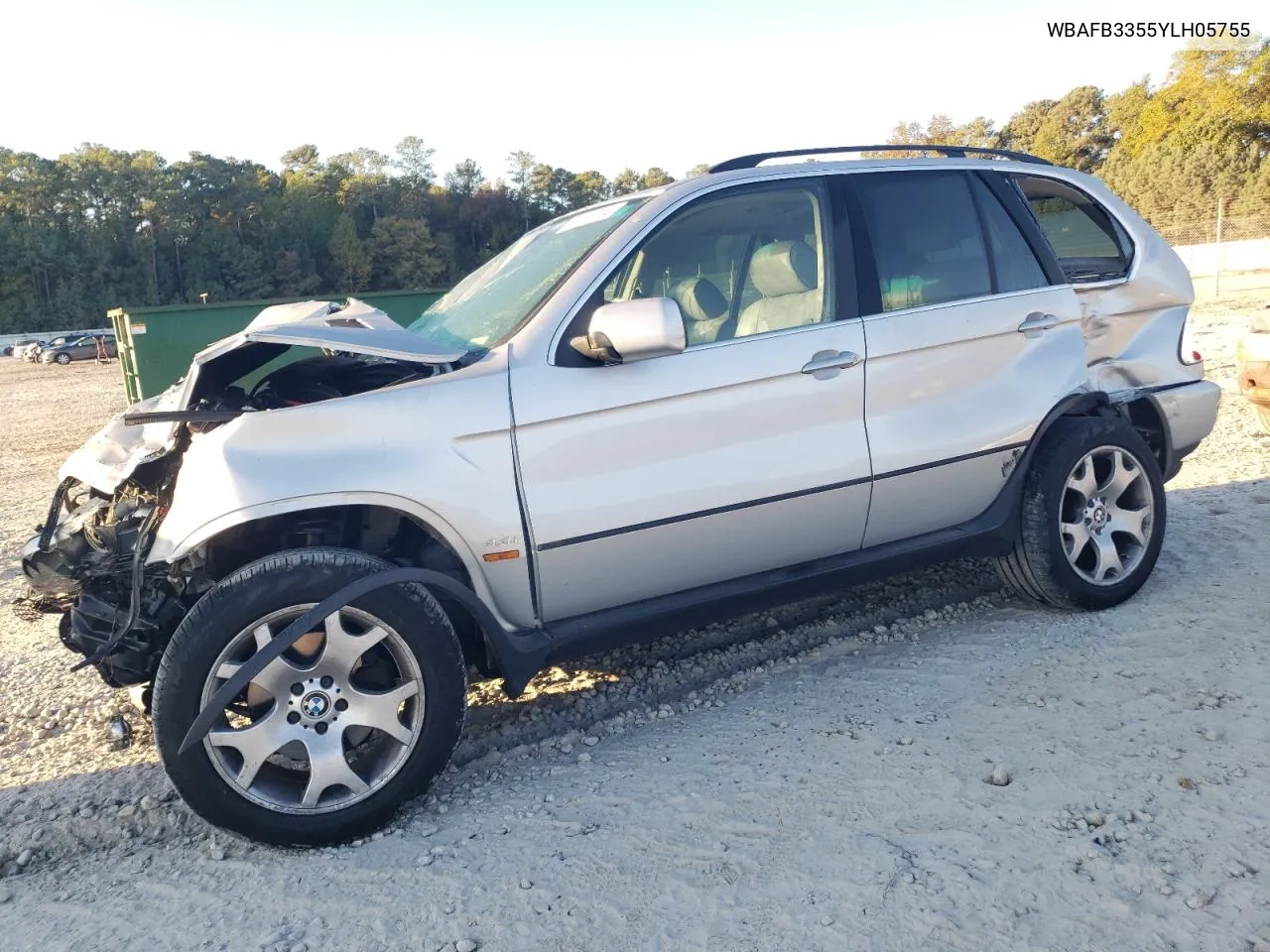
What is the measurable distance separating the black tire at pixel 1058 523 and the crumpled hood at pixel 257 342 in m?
2.42

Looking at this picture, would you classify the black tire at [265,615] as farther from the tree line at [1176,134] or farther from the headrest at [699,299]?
the tree line at [1176,134]

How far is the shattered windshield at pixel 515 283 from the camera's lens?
331 centimetres

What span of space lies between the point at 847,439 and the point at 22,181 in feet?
284

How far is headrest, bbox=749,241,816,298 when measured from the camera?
3555 millimetres

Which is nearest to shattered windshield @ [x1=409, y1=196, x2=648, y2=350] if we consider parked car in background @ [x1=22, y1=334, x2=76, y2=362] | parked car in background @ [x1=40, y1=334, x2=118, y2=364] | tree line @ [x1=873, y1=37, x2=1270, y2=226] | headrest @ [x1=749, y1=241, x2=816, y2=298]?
headrest @ [x1=749, y1=241, x2=816, y2=298]

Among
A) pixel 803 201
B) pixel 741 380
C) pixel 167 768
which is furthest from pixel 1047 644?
pixel 167 768

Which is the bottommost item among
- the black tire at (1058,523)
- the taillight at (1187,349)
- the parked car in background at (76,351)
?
the black tire at (1058,523)

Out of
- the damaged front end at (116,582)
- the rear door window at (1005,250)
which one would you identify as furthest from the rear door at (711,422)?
the damaged front end at (116,582)

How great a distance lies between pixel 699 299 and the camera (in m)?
3.48

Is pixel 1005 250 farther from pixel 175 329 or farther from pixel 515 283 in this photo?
pixel 175 329

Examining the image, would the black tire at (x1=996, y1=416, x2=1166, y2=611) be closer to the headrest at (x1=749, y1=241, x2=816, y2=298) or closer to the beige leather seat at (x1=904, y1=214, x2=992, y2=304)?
the beige leather seat at (x1=904, y1=214, x2=992, y2=304)

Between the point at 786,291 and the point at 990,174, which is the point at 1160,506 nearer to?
the point at 990,174

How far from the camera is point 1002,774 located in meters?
2.82

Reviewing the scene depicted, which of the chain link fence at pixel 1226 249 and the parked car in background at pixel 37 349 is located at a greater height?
the parked car in background at pixel 37 349
